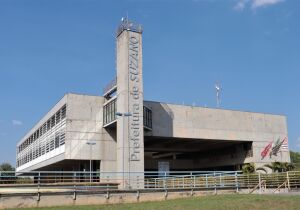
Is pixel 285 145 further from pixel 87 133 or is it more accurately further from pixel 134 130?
pixel 87 133

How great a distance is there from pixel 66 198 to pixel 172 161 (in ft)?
151

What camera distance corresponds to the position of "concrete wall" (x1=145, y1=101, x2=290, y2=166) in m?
49.3

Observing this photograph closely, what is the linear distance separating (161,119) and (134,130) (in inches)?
325

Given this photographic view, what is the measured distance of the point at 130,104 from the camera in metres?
41.9

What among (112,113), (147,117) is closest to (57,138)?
(112,113)

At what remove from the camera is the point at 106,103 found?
46094mm

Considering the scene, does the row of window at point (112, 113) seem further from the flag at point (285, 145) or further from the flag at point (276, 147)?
the flag at point (285, 145)

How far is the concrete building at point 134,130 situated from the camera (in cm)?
4178

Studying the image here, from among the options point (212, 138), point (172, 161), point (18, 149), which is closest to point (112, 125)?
point (212, 138)

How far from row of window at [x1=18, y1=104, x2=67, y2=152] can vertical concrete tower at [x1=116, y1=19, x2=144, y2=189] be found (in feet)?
28.7

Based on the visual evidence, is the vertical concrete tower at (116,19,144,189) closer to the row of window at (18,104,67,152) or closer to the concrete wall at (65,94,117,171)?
the concrete wall at (65,94,117,171)

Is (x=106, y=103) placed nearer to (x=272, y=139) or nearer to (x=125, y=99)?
(x=125, y=99)

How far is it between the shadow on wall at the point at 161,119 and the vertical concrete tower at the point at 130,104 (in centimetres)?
577

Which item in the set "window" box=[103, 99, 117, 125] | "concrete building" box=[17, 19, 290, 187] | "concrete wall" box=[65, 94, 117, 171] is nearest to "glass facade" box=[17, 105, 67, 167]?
"concrete building" box=[17, 19, 290, 187]
